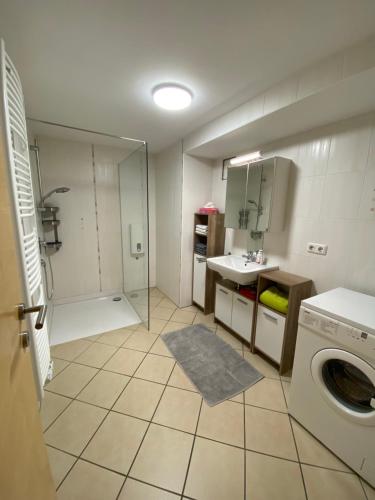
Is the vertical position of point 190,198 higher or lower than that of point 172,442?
higher

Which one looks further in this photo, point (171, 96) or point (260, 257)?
point (260, 257)

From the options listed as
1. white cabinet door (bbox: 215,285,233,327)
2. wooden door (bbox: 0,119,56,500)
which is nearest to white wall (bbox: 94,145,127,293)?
white cabinet door (bbox: 215,285,233,327)

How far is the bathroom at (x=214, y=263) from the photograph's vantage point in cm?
101

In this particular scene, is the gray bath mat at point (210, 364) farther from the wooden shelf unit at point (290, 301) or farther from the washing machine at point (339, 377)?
the washing machine at point (339, 377)

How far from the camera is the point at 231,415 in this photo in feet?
4.81

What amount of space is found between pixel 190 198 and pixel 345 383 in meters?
2.29

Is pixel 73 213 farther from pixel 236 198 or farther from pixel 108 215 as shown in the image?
pixel 236 198

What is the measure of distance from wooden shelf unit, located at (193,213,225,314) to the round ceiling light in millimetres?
1245

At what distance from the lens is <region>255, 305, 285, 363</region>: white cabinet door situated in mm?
1780

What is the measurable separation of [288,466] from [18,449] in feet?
4.54

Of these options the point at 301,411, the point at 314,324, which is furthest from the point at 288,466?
the point at 314,324

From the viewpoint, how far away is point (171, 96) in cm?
155

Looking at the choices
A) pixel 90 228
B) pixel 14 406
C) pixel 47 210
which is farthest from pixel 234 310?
pixel 47 210

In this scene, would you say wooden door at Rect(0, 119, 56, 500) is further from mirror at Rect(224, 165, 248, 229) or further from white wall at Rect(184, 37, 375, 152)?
mirror at Rect(224, 165, 248, 229)
